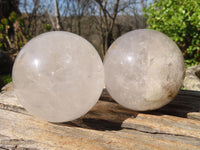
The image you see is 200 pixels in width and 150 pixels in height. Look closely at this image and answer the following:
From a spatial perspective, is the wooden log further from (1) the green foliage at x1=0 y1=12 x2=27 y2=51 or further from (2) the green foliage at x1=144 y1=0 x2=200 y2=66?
(1) the green foliage at x1=0 y1=12 x2=27 y2=51

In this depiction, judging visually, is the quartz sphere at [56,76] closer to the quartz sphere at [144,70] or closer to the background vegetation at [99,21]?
the quartz sphere at [144,70]

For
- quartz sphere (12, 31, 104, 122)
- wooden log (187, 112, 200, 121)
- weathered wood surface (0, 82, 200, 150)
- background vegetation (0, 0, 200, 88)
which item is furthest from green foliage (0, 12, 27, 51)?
wooden log (187, 112, 200, 121)

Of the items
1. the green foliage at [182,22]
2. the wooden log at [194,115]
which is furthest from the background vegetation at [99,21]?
the wooden log at [194,115]

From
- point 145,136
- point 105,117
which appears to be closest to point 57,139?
point 105,117

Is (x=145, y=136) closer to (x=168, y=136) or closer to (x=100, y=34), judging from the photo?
(x=168, y=136)

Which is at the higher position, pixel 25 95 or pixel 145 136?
pixel 25 95
